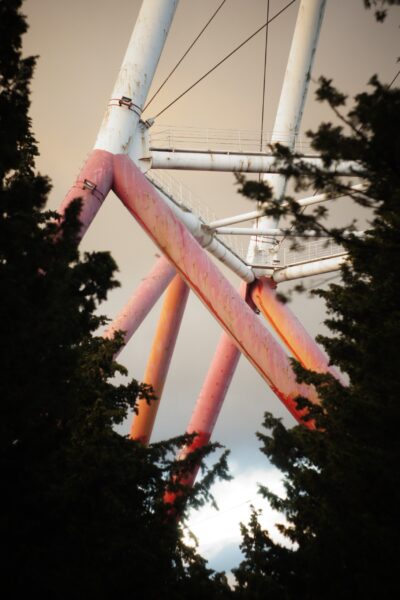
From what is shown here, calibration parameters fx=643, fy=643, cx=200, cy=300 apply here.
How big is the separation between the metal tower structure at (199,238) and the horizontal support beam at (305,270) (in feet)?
0.10

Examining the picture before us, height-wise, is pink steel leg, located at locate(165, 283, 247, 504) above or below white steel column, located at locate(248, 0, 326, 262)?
below

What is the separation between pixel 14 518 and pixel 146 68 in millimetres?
9413

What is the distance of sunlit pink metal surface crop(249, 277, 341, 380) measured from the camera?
1485 centimetres

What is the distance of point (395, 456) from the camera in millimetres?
8672

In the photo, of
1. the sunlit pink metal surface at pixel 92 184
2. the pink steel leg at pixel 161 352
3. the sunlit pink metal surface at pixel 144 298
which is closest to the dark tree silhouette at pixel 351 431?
the sunlit pink metal surface at pixel 92 184

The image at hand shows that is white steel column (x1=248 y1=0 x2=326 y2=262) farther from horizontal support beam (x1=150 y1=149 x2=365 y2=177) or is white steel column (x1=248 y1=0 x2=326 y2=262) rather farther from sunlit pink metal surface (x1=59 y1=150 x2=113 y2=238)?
sunlit pink metal surface (x1=59 y1=150 x2=113 y2=238)

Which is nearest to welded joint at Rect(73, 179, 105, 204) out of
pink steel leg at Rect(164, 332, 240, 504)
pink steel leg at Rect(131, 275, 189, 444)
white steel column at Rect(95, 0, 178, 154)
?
white steel column at Rect(95, 0, 178, 154)

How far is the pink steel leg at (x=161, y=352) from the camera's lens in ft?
60.1

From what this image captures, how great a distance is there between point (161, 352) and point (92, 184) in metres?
7.58

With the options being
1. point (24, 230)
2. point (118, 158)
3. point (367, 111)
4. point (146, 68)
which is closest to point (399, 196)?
point (367, 111)

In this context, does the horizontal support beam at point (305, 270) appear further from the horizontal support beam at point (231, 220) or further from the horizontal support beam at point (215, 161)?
the horizontal support beam at point (215, 161)

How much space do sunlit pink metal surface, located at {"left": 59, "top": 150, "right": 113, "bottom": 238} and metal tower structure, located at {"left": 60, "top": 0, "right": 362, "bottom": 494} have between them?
2 cm

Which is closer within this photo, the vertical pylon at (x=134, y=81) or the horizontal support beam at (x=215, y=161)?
the vertical pylon at (x=134, y=81)

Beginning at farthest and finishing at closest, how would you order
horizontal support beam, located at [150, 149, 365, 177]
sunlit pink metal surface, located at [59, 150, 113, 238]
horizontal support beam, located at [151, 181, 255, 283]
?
1. horizontal support beam, located at [151, 181, 255, 283]
2. horizontal support beam, located at [150, 149, 365, 177]
3. sunlit pink metal surface, located at [59, 150, 113, 238]
